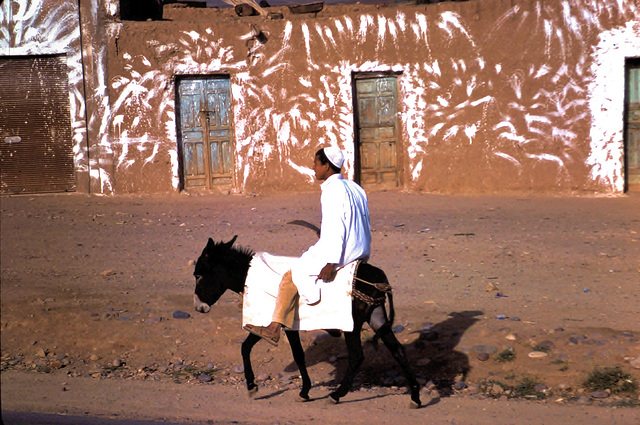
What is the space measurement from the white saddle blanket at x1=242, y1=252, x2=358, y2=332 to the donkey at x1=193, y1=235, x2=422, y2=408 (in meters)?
0.06

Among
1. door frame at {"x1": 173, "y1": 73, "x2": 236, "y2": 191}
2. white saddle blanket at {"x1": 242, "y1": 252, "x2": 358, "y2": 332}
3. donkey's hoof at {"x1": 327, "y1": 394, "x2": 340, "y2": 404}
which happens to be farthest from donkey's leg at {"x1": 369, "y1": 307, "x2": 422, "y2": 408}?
door frame at {"x1": 173, "y1": 73, "x2": 236, "y2": 191}

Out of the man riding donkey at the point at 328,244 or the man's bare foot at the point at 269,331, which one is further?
the man's bare foot at the point at 269,331

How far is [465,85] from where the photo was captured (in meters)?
12.7

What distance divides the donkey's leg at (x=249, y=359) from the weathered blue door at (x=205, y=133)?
8.58m

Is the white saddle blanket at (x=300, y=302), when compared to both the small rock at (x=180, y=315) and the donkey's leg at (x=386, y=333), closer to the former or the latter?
the donkey's leg at (x=386, y=333)

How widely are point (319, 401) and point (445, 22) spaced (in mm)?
8998

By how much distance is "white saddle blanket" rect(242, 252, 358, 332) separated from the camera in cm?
475

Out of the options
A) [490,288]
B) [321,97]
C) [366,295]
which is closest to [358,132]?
[321,97]

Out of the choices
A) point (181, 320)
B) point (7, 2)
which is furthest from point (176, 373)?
point (7, 2)

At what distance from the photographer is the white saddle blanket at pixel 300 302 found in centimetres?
475

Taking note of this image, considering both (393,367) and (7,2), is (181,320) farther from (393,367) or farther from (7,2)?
(7,2)

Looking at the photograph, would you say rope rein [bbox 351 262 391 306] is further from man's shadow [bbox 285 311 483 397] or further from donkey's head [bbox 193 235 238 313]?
man's shadow [bbox 285 311 483 397]

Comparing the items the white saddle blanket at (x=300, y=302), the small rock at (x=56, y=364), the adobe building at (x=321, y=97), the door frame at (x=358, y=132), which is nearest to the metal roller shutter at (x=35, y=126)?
the adobe building at (x=321, y=97)

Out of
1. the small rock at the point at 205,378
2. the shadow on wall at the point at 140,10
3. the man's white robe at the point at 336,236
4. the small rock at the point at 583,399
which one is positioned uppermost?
the shadow on wall at the point at 140,10
